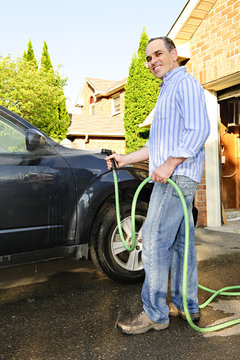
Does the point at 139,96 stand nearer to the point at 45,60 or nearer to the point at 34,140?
the point at 45,60

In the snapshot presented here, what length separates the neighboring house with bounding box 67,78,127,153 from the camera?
20359 mm

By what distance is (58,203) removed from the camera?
3148mm

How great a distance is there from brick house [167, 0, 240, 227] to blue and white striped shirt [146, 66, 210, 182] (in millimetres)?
4139

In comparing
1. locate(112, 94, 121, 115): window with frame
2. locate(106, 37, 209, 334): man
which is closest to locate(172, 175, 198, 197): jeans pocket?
locate(106, 37, 209, 334): man

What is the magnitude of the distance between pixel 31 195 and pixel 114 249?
94 cm

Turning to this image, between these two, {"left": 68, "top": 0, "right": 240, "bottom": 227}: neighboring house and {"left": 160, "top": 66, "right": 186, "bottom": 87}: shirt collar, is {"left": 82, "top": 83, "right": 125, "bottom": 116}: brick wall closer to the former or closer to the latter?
{"left": 68, "top": 0, "right": 240, "bottom": 227}: neighboring house

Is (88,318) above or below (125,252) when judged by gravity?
below

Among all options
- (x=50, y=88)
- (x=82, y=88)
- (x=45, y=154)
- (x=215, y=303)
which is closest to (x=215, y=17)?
(x=45, y=154)

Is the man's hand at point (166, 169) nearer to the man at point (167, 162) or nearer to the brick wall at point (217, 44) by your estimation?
the man at point (167, 162)

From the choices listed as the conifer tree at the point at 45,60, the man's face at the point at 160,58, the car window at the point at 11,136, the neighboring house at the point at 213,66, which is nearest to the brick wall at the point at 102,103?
the conifer tree at the point at 45,60

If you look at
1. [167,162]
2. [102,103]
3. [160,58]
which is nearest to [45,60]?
[102,103]

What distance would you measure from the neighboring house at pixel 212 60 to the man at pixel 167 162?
408 cm

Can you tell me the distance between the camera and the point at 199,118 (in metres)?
2.24

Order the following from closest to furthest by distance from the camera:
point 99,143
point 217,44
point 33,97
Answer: point 217,44 < point 33,97 < point 99,143
